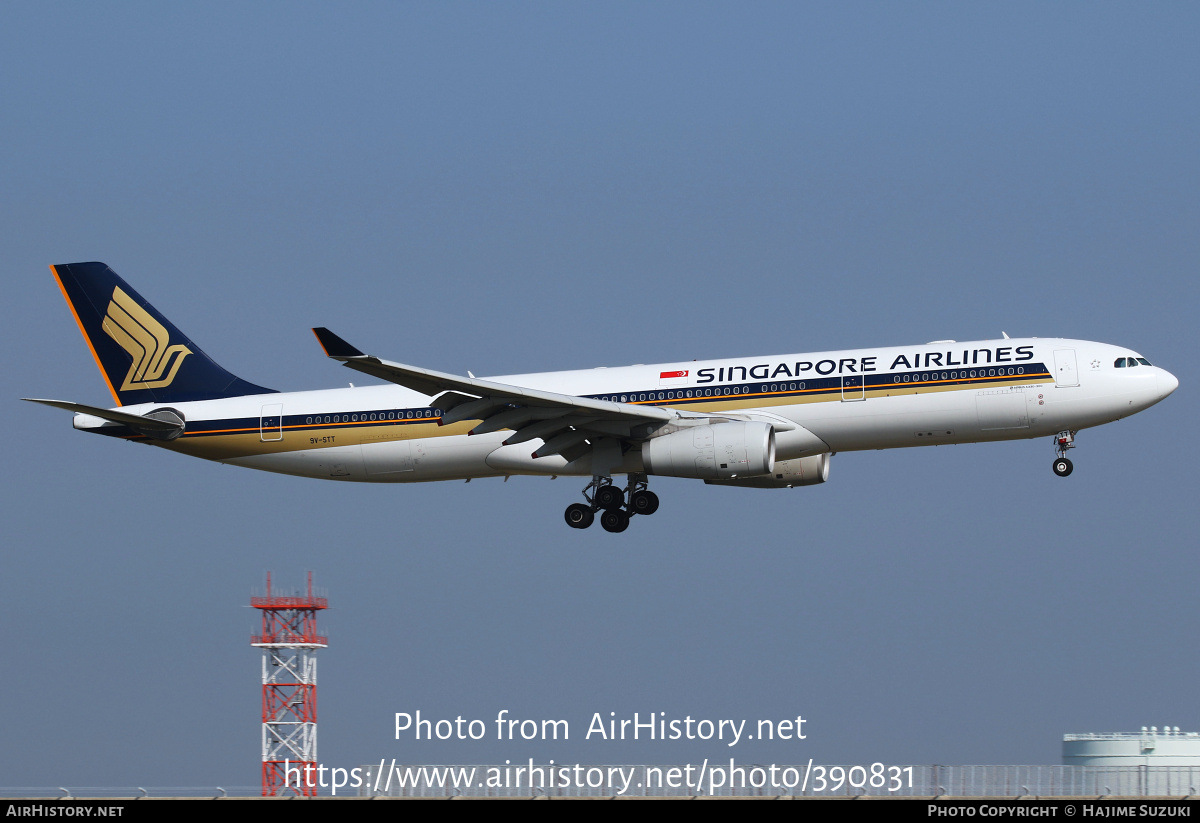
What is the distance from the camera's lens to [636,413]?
145ft

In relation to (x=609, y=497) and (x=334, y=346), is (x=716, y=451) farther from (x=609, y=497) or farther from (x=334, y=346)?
(x=334, y=346)

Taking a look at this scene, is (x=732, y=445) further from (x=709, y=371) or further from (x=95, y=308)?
(x=95, y=308)


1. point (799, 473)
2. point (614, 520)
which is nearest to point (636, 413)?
point (614, 520)

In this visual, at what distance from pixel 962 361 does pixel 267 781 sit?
36.9 m

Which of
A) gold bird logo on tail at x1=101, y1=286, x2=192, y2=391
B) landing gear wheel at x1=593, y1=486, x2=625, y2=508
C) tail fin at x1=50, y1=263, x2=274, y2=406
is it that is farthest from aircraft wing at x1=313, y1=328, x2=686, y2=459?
gold bird logo on tail at x1=101, y1=286, x2=192, y2=391

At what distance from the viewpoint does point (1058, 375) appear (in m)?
43.5

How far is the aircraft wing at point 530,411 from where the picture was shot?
→ 140 ft

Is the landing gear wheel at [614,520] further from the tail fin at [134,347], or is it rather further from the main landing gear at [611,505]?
the tail fin at [134,347]

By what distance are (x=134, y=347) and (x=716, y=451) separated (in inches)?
791

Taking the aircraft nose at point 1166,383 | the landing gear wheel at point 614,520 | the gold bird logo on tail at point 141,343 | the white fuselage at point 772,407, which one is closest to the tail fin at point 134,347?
the gold bird logo on tail at point 141,343

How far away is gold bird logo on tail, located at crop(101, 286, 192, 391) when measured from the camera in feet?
169

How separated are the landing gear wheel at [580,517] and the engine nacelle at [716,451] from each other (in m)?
3.60
